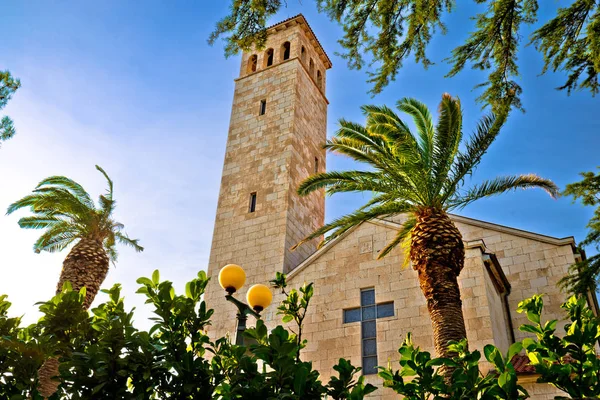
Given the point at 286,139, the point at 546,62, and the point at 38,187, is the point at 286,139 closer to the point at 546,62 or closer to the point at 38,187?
the point at 38,187

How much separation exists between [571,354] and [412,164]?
26.2 ft

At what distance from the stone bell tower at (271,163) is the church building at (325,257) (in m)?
0.05

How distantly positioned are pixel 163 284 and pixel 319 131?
18875 millimetres

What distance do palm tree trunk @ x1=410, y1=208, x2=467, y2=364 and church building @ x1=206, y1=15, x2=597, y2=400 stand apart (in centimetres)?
140

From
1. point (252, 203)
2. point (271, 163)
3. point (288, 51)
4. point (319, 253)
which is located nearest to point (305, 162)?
point (271, 163)

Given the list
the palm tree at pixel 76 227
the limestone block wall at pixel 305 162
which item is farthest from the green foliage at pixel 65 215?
the limestone block wall at pixel 305 162

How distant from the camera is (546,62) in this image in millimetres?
7082

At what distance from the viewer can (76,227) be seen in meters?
17.0

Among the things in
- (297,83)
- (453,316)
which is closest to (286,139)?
(297,83)

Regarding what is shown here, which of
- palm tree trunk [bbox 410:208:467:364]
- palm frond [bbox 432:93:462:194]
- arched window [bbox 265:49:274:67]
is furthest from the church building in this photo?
palm frond [bbox 432:93:462:194]

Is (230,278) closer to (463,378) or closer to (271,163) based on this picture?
(463,378)

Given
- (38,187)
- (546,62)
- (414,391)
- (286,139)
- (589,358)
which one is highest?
(286,139)

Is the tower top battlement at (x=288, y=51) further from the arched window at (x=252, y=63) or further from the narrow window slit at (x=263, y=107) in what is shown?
the narrow window slit at (x=263, y=107)

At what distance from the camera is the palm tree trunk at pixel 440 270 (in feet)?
33.2
